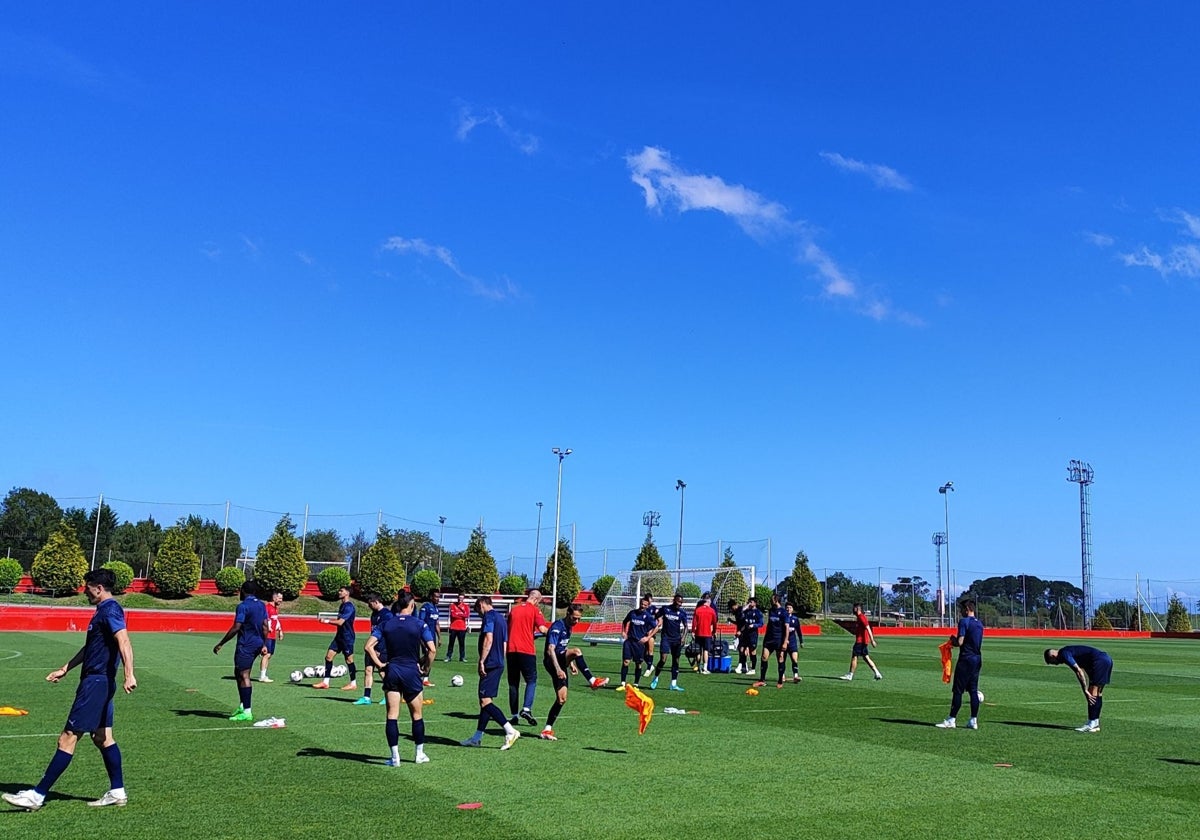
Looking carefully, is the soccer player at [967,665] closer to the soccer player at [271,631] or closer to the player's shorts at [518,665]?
the player's shorts at [518,665]

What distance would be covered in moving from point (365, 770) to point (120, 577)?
5310 cm

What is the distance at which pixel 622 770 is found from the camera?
11.5m

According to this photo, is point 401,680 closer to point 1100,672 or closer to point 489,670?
point 489,670

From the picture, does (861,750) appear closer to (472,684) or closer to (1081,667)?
(1081,667)

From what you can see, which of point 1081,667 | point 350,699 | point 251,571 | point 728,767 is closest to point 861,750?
point 728,767

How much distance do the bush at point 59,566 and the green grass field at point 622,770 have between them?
1603 inches

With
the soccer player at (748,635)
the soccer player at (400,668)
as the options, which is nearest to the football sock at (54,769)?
the soccer player at (400,668)

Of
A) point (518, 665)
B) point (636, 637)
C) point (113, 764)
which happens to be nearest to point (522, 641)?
point (518, 665)

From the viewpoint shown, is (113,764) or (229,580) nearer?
(113,764)

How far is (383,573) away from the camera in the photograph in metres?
63.4

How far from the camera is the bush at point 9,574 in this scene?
179 ft

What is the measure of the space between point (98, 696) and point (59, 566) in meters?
54.4

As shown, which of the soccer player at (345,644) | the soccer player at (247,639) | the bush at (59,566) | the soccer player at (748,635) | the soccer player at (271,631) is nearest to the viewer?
the soccer player at (247,639)

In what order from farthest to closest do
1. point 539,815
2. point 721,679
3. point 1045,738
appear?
point 721,679, point 1045,738, point 539,815
